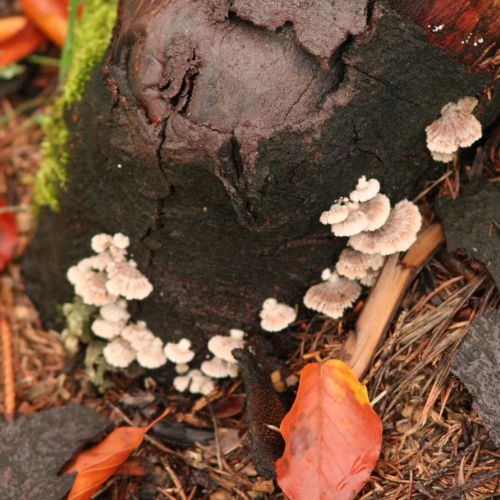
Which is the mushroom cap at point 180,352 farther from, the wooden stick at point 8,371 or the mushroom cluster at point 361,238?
the wooden stick at point 8,371

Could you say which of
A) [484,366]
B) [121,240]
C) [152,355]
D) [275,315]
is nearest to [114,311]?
[152,355]

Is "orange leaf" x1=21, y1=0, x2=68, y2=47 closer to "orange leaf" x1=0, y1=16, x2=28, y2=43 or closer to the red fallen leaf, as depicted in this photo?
"orange leaf" x1=0, y1=16, x2=28, y2=43

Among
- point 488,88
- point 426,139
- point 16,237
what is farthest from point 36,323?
point 488,88

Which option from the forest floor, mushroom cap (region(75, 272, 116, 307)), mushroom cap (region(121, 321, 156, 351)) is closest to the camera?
the forest floor

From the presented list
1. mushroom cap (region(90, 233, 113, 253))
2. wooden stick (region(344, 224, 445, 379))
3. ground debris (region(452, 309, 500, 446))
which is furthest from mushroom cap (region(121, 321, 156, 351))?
ground debris (region(452, 309, 500, 446))

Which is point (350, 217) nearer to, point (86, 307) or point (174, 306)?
point (174, 306)
